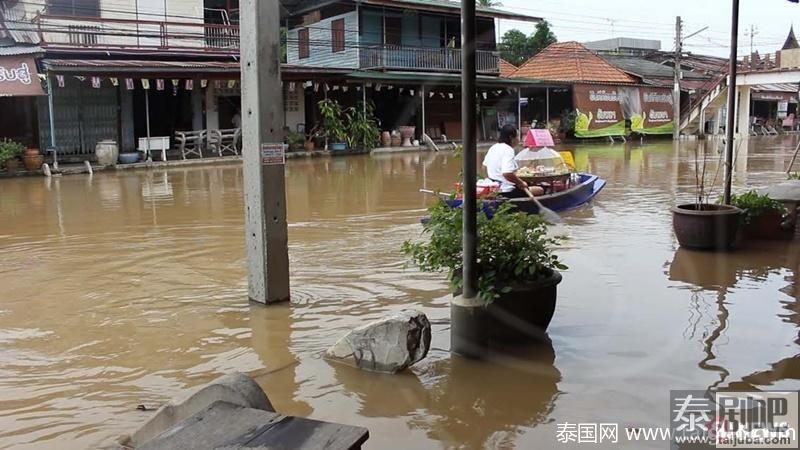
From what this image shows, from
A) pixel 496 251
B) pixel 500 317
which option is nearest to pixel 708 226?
pixel 496 251

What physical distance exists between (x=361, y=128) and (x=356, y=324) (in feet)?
70.6

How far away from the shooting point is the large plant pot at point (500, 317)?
456cm

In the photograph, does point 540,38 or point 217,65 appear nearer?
point 217,65

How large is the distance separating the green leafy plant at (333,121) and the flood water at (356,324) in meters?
15.0

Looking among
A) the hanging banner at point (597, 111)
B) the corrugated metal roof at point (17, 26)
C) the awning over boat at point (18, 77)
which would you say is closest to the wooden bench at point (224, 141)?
the corrugated metal roof at point (17, 26)

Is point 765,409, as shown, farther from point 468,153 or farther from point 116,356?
point 116,356

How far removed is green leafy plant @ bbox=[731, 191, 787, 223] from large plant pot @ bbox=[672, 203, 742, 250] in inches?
18.4

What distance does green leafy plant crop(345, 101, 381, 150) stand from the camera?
87.4ft

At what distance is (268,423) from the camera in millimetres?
2703

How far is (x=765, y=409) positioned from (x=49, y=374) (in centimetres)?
423

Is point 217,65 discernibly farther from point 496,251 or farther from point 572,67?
point 496,251

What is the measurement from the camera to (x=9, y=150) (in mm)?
18797

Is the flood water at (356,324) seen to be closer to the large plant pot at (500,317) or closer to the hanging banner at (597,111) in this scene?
the large plant pot at (500,317)

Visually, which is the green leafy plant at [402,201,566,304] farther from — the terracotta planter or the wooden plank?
the terracotta planter
